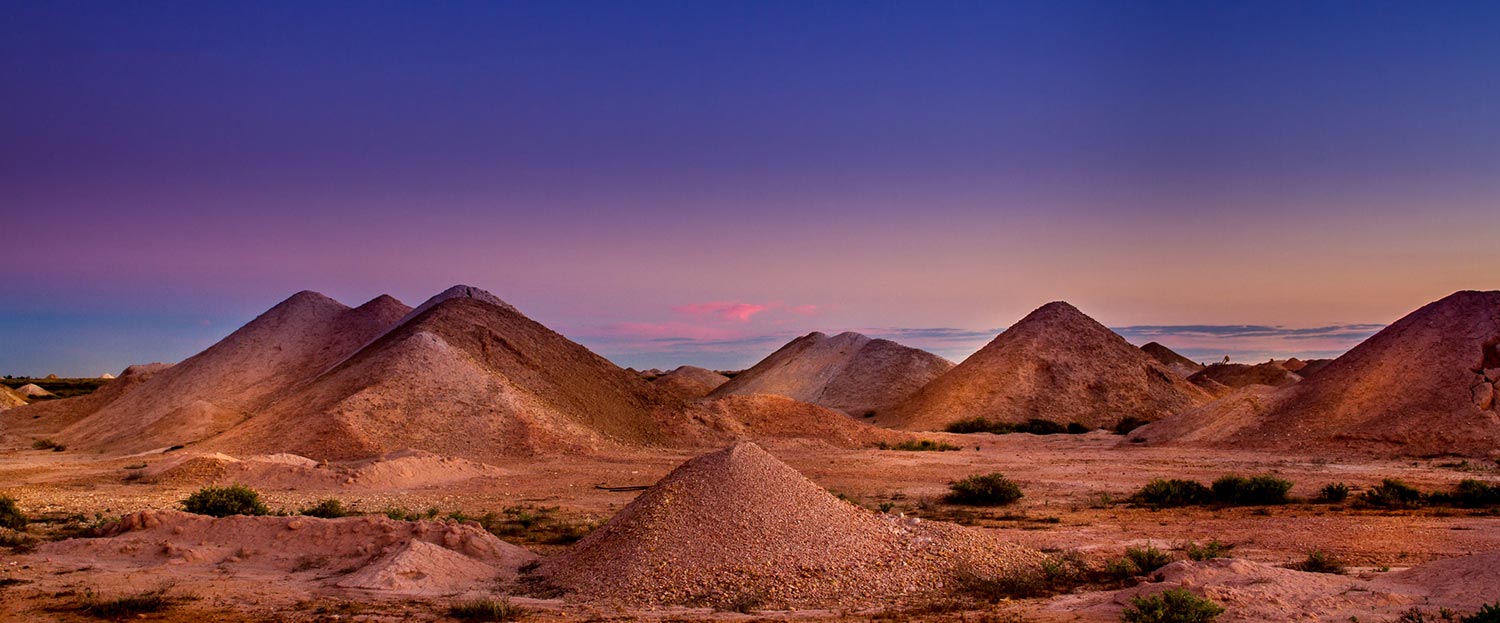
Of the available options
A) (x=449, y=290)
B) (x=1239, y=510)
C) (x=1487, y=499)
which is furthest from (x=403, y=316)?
(x=1487, y=499)

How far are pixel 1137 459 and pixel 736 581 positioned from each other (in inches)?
755

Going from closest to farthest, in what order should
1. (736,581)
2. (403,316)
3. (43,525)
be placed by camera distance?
(736,581) < (43,525) < (403,316)

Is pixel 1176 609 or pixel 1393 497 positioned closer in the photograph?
pixel 1176 609

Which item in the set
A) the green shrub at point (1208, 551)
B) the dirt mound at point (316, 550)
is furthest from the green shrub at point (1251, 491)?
the dirt mound at point (316, 550)

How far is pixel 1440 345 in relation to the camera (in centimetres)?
2834

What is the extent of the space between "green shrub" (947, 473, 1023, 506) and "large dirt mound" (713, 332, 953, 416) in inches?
1278

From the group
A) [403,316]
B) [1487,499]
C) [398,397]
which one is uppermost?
[403,316]

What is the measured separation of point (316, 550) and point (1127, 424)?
34569mm

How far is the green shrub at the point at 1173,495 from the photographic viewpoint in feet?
55.8

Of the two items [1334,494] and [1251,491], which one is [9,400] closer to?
[1251,491]

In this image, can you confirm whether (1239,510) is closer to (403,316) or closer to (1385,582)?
(1385,582)

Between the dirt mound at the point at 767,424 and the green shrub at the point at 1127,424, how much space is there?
10.7 meters

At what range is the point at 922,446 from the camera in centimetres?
3103

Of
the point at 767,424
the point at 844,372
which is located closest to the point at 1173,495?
the point at 767,424
